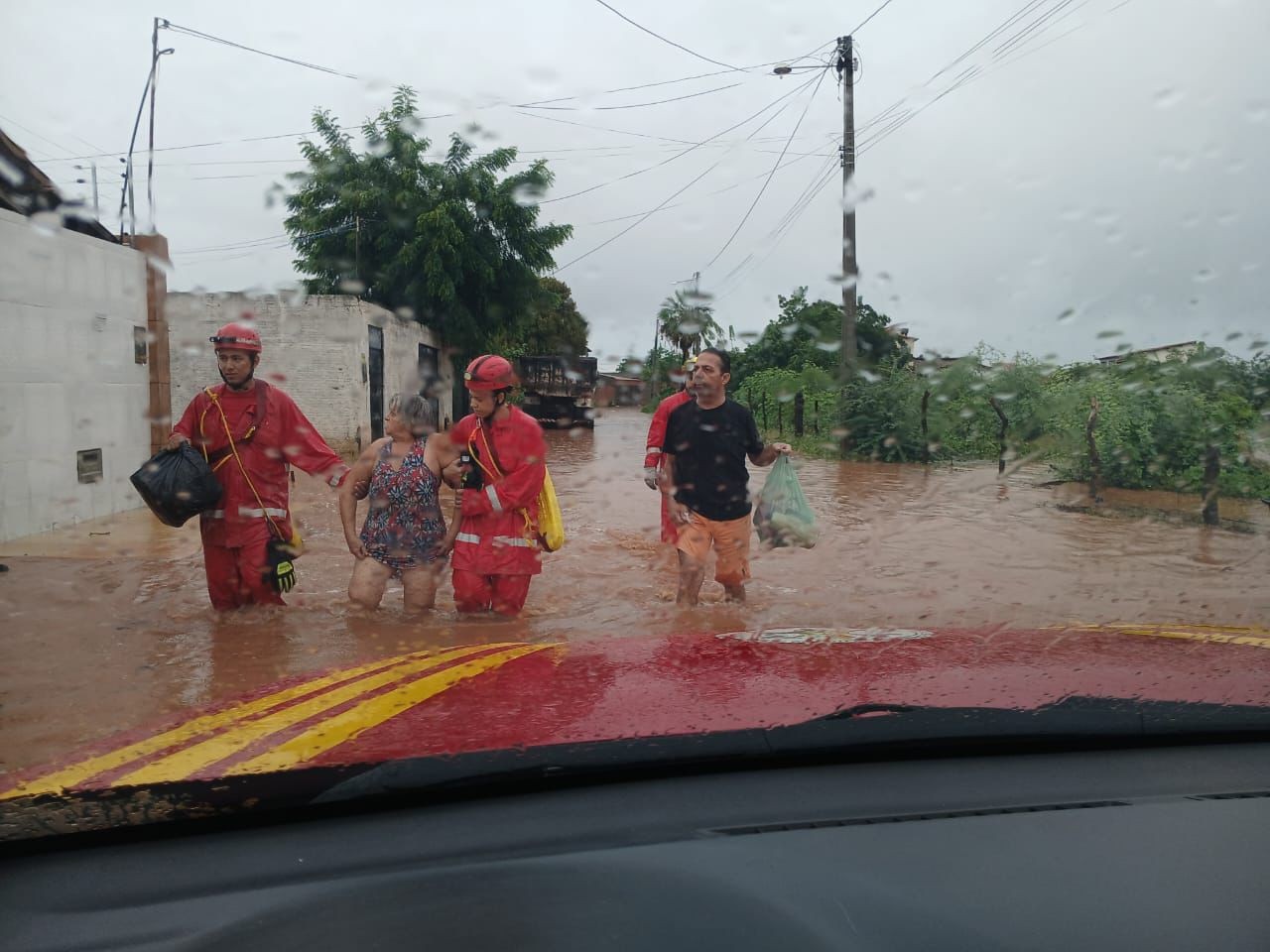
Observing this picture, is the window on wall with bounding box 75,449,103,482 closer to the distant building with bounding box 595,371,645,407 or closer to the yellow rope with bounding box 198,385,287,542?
the yellow rope with bounding box 198,385,287,542

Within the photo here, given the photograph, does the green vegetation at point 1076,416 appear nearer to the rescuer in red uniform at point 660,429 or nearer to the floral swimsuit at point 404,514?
the rescuer in red uniform at point 660,429

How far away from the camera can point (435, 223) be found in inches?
583

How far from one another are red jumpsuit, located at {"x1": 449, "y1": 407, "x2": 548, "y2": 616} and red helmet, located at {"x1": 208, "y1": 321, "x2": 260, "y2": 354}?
45.3 inches

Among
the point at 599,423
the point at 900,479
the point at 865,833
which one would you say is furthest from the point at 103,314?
the point at 599,423

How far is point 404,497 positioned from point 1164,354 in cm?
1267

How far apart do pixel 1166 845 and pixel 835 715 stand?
0.56m

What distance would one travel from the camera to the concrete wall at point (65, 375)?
8.45m

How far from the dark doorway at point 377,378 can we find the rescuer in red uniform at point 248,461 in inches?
503

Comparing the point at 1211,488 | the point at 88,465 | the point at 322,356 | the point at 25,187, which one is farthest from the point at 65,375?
the point at 1211,488

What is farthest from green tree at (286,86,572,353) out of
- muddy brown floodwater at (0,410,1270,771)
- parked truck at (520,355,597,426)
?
parked truck at (520,355,597,426)

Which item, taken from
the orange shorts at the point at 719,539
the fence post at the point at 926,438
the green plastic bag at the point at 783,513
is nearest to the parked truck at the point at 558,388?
the fence post at the point at 926,438

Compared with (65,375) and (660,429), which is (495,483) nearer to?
(660,429)

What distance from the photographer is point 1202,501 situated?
12.0m

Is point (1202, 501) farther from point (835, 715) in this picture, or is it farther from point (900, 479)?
point (835, 715)
